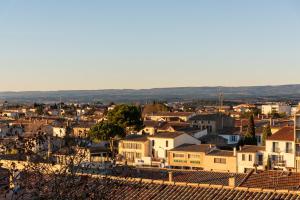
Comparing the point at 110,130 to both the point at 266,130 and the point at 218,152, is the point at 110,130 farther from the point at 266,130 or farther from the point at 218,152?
the point at 266,130

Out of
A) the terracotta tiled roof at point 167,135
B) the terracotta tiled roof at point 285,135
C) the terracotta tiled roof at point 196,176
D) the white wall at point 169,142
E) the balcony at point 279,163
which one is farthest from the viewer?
the terracotta tiled roof at point 167,135

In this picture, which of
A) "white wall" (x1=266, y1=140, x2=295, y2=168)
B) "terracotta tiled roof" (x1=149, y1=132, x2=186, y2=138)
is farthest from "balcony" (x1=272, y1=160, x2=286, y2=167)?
"terracotta tiled roof" (x1=149, y1=132, x2=186, y2=138)

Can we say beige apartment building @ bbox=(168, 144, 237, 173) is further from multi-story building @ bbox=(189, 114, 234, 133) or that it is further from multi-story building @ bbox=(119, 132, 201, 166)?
multi-story building @ bbox=(189, 114, 234, 133)

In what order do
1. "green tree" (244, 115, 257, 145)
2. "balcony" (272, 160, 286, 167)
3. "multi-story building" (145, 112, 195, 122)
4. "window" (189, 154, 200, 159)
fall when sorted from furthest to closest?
"multi-story building" (145, 112, 195, 122)
"green tree" (244, 115, 257, 145)
"window" (189, 154, 200, 159)
"balcony" (272, 160, 286, 167)

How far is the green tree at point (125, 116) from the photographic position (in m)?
49.6

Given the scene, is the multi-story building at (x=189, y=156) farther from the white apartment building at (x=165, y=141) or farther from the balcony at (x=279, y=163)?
the balcony at (x=279, y=163)

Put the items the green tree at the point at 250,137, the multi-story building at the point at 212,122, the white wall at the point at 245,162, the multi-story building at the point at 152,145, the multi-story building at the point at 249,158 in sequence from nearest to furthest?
1. the white wall at the point at 245,162
2. the multi-story building at the point at 249,158
3. the multi-story building at the point at 152,145
4. the green tree at the point at 250,137
5. the multi-story building at the point at 212,122

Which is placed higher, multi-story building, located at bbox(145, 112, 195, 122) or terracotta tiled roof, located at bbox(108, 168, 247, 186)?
terracotta tiled roof, located at bbox(108, 168, 247, 186)

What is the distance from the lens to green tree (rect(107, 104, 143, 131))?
49594 millimetres

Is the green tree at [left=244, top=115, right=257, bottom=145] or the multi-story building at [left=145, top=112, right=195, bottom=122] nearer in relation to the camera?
the green tree at [left=244, top=115, right=257, bottom=145]

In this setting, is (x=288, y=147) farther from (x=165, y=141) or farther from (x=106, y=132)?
(x=106, y=132)

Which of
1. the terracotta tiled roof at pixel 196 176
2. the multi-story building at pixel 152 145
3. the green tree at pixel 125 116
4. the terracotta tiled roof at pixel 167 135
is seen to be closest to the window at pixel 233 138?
the multi-story building at pixel 152 145

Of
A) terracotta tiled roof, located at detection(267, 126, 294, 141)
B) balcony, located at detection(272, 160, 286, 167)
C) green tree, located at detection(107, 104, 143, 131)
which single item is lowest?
balcony, located at detection(272, 160, 286, 167)

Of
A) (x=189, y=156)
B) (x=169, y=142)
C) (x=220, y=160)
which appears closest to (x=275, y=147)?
(x=220, y=160)
